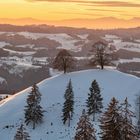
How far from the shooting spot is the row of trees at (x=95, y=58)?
108 m

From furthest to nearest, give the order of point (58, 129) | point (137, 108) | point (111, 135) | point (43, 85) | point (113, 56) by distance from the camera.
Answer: point (113, 56) → point (43, 85) → point (137, 108) → point (58, 129) → point (111, 135)

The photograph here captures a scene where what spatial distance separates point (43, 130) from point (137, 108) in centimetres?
1991

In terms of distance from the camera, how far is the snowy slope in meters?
81.8

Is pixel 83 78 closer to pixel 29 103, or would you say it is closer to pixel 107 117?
pixel 29 103

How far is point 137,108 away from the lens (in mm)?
89438

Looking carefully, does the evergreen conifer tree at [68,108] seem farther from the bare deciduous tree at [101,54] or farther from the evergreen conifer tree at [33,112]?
the bare deciduous tree at [101,54]

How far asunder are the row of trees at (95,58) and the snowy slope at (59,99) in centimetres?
244

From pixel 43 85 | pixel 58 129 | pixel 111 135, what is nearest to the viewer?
pixel 111 135

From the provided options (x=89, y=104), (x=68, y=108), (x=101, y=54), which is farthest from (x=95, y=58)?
(x=68, y=108)

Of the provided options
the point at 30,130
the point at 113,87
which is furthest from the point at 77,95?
the point at 30,130

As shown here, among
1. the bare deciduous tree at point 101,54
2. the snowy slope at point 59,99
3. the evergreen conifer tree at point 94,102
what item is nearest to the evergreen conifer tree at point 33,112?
the snowy slope at point 59,99

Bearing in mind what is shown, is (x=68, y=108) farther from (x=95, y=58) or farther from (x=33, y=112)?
(x=95, y=58)

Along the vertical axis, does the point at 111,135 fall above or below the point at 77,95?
above

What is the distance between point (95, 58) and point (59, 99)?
21365mm
